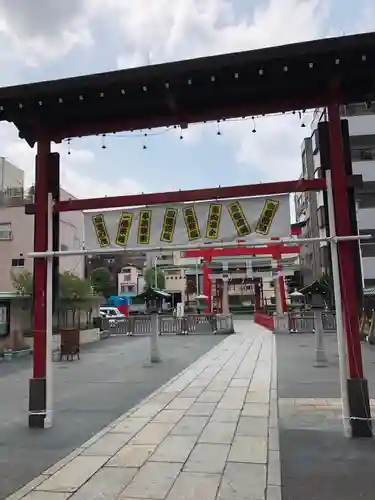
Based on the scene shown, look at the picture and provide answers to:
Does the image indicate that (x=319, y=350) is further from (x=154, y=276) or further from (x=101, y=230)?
(x=154, y=276)

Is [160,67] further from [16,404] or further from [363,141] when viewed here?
[363,141]

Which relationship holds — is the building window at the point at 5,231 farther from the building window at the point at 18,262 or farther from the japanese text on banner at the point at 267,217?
the japanese text on banner at the point at 267,217

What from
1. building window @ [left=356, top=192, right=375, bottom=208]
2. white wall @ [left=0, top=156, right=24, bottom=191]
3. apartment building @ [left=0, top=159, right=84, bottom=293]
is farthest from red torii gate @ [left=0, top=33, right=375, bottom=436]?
building window @ [left=356, top=192, right=375, bottom=208]

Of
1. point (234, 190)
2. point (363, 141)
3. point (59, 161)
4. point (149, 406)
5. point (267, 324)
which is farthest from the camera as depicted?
point (363, 141)

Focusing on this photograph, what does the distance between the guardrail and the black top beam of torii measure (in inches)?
Answer: 732

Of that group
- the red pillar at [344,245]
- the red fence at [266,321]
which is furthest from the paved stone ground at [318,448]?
the red fence at [266,321]

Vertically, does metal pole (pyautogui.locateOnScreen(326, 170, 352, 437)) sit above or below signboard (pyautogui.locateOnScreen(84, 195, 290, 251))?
below

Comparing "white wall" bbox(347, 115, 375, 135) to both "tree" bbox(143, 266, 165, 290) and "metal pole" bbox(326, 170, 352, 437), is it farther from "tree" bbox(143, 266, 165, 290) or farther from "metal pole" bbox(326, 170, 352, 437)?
"tree" bbox(143, 266, 165, 290)

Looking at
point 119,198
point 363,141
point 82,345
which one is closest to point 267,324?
point 82,345

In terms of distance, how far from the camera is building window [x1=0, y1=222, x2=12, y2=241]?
28531 mm

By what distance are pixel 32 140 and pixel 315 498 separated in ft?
20.9

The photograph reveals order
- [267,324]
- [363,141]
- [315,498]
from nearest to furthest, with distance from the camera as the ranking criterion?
[315,498] < [267,324] < [363,141]

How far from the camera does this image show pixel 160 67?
6.03m

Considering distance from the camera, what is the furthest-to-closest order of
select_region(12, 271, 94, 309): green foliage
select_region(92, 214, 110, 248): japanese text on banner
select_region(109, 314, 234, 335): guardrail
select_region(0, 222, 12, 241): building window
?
1. select_region(0, 222, 12, 241): building window
2. select_region(109, 314, 234, 335): guardrail
3. select_region(12, 271, 94, 309): green foliage
4. select_region(92, 214, 110, 248): japanese text on banner
